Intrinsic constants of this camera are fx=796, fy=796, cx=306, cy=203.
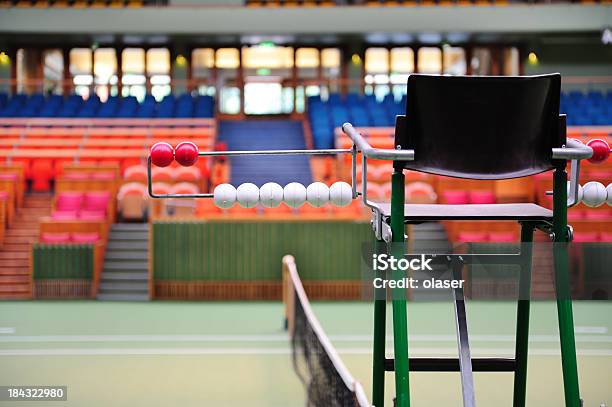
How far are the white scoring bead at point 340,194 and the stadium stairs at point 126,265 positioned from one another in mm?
7004

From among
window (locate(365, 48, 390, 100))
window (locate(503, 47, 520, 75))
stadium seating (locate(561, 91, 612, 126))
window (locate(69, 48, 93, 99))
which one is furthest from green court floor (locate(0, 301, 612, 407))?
window (locate(503, 47, 520, 75))

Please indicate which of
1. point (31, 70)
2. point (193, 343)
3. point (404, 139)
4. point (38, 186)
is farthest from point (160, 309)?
point (31, 70)

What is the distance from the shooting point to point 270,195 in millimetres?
2375

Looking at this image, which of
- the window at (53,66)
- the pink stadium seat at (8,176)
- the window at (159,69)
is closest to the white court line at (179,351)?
the pink stadium seat at (8,176)

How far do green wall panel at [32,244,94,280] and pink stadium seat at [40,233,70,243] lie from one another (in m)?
0.11

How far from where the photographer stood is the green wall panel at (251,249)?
30.0ft

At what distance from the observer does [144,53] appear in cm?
1641

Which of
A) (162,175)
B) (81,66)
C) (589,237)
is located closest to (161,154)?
(589,237)

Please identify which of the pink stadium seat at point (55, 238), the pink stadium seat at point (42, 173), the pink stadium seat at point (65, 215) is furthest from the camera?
the pink stadium seat at point (42, 173)

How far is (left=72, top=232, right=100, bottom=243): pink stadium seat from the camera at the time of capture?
919cm

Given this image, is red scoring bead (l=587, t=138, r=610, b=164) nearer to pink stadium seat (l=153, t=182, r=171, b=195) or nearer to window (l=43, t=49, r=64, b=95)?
pink stadium seat (l=153, t=182, r=171, b=195)

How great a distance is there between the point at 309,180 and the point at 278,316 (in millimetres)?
3653

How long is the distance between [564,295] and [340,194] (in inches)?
29.2

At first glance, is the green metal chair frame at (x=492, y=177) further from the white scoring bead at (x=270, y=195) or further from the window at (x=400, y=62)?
the window at (x=400, y=62)
